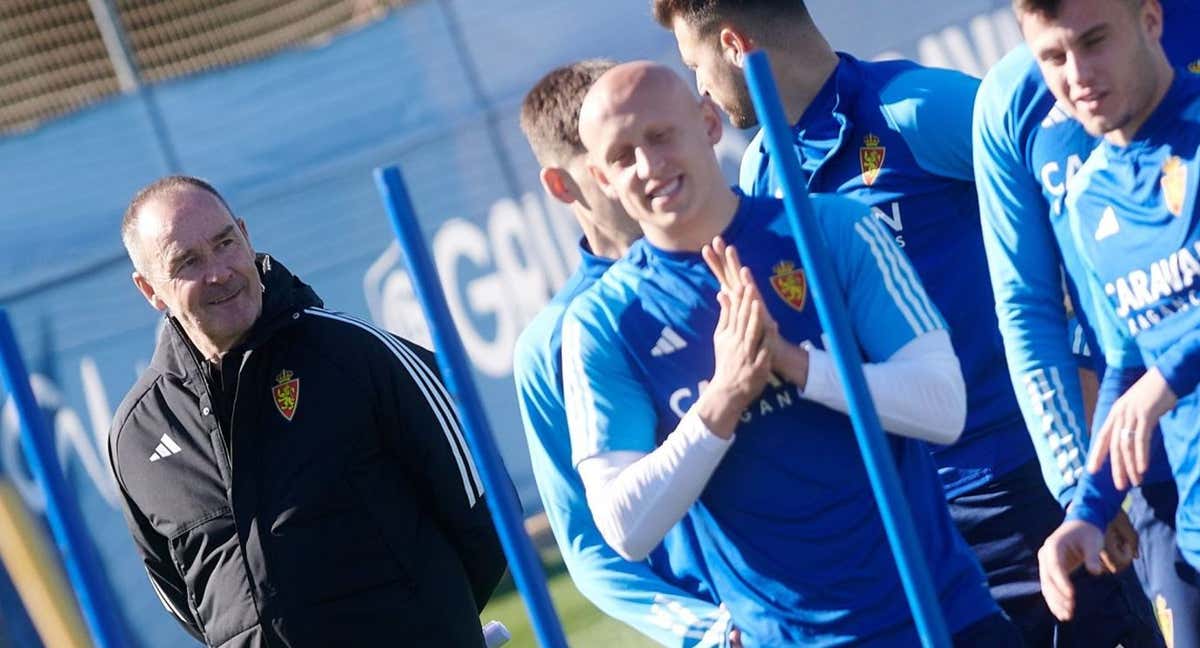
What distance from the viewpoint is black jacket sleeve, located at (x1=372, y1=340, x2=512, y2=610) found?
359 centimetres

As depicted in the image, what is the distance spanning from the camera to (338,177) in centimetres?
703

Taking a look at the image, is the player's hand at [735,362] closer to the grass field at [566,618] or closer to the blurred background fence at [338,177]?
the grass field at [566,618]

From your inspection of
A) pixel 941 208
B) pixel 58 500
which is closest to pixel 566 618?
pixel 941 208

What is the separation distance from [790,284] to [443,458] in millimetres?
1195

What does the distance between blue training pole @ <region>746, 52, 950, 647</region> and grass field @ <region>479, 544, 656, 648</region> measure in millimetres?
3182

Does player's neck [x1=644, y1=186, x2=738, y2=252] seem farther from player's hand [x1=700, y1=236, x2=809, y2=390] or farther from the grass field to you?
the grass field

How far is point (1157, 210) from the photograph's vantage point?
104 inches

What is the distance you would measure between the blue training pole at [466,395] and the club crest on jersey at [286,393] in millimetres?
1437

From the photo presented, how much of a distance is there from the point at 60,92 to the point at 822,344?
10.2 metres

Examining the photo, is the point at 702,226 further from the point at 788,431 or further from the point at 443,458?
the point at 443,458

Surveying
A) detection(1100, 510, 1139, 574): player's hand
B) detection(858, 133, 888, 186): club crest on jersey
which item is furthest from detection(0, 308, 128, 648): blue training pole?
detection(858, 133, 888, 186): club crest on jersey

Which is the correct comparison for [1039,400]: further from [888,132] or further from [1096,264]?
[888,132]

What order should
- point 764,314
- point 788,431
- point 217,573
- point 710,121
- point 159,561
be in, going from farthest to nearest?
1. point 159,561
2. point 217,573
3. point 710,121
4. point 788,431
5. point 764,314

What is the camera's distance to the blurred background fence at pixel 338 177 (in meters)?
6.75
